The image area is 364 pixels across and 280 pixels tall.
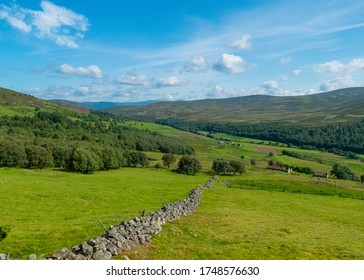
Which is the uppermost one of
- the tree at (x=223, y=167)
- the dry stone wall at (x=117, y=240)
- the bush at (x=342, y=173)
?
the dry stone wall at (x=117, y=240)

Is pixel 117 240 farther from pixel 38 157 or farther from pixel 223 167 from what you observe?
pixel 223 167

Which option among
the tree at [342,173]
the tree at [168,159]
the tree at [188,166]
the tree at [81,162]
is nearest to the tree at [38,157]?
the tree at [81,162]

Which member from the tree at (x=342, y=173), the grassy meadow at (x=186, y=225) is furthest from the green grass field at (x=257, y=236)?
the tree at (x=342, y=173)

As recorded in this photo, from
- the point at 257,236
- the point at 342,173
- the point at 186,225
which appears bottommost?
the point at 342,173

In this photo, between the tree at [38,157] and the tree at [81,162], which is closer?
the tree at [81,162]

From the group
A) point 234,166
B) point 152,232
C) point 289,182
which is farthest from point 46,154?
point 152,232

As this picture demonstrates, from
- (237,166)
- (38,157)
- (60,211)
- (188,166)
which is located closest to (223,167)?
(237,166)

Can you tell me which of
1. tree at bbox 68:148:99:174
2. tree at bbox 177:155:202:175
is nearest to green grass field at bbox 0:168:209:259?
tree at bbox 68:148:99:174

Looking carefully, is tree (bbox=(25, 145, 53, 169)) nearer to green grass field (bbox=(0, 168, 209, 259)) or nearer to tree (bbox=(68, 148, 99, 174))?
tree (bbox=(68, 148, 99, 174))

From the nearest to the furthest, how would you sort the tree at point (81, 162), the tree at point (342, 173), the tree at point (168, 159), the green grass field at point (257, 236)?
the green grass field at point (257, 236) < the tree at point (81, 162) < the tree at point (168, 159) < the tree at point (342, 173)

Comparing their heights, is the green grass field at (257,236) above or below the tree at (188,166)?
above

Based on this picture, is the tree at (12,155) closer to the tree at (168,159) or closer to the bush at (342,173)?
the tree at (168,159)

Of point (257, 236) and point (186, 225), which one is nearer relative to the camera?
point (257, 236)

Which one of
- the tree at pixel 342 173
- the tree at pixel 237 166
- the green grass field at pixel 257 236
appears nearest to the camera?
the green grass field at pixel 257 236
